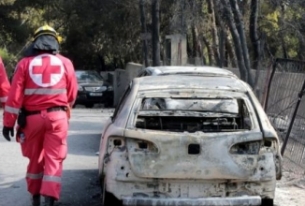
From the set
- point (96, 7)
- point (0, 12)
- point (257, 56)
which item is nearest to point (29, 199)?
point (257, 56)

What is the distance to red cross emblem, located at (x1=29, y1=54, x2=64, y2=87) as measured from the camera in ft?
25.8

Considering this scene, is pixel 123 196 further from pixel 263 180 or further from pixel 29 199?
pixel 29 199

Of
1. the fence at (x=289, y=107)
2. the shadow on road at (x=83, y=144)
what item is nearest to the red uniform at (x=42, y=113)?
the fence at (x=289, y=107)

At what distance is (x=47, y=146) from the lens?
7840mm

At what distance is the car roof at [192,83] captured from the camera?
7.84m

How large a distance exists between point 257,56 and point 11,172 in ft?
25.6

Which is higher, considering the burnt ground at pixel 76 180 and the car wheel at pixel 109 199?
the car wheel at pixel 109 199

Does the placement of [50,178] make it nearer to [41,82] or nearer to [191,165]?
[41,82]

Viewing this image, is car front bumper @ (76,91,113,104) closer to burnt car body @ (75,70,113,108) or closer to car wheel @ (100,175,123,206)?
burnt car body @ (75,70,113,108)

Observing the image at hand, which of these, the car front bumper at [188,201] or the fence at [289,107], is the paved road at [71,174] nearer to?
the car front bumper at [188,201]

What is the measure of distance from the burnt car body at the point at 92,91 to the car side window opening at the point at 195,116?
21646 mm

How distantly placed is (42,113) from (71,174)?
3.17 m

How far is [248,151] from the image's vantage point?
7105mm

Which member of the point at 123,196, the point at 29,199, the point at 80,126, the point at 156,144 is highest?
the point at 156,144
